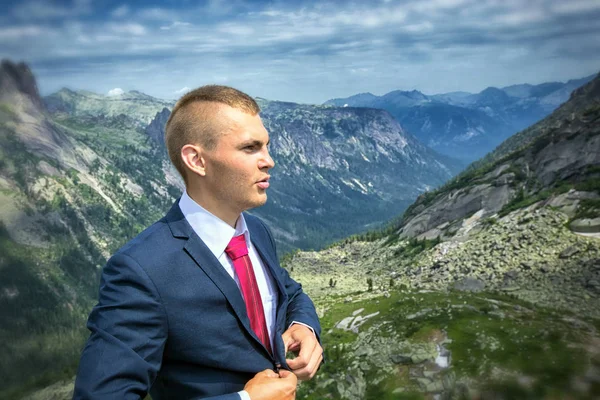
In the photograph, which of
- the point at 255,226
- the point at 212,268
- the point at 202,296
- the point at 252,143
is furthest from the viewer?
the point at 255,226

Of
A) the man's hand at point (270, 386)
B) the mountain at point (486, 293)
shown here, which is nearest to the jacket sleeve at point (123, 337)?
the man's hand at point (270, 386)

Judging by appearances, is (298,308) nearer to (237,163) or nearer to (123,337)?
(237,163)

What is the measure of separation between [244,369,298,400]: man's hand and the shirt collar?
1155 mm

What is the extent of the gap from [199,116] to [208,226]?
3.39 feet

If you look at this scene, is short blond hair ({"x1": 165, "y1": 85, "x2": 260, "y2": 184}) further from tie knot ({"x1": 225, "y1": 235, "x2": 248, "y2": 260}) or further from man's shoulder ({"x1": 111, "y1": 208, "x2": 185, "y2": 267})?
tie knot ({"x1": 225, "y1": 235, "x2": 248, "y2": 260})

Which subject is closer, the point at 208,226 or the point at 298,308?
the point at 208,226

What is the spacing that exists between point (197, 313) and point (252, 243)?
1231 millimetres

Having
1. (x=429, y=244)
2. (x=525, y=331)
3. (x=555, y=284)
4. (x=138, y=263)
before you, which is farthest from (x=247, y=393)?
(x=429, y=244)

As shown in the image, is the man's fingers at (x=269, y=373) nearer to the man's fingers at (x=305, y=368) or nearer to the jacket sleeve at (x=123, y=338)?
the man's fingers at (x=305, y=368)

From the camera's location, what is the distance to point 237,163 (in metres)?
4.12

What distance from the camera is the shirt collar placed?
4176mm

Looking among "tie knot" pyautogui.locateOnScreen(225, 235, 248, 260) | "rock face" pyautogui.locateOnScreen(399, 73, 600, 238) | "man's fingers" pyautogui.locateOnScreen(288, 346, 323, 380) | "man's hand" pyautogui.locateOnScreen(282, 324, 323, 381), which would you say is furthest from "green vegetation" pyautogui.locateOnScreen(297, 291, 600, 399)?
"rock face" pyautogui.locateOnScreen(399, 73, 600, 238)

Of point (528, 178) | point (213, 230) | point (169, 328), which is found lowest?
point (528, 178)

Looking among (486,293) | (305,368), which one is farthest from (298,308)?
(486,293)
